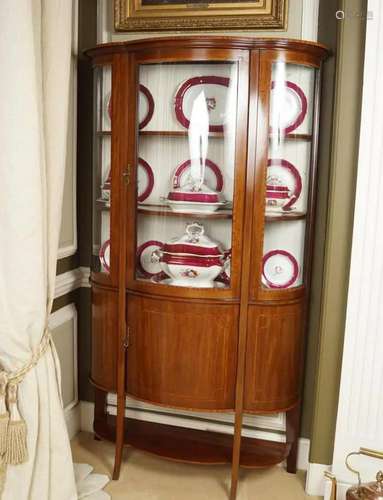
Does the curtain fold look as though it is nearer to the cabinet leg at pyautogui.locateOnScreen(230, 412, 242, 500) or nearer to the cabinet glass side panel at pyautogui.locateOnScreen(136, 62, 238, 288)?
the cabinet glass side panel at pyautogui.locateOnScreen(136, 62, 238, 288)

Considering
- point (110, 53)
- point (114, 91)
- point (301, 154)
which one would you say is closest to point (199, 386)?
point (301, 154)

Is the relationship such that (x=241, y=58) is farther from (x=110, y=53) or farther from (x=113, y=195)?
(x=113, y=195)

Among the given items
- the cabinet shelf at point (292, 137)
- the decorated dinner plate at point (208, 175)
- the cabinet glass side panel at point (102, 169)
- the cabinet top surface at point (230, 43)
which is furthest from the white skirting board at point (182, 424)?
the cabinet top surface at point (230, 43)

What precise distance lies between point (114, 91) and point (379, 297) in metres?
1.26

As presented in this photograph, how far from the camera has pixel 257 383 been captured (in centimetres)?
226

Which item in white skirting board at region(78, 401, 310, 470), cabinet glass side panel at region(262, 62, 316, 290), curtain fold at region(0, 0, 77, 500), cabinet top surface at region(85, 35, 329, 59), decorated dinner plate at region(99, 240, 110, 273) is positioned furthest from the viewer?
white skirting board at region(78, 401, 310, 470)

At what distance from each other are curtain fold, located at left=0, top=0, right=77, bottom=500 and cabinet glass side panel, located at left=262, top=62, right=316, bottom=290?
2.52ft

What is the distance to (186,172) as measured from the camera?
224cm

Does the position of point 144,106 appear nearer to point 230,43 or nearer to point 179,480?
point 230,43

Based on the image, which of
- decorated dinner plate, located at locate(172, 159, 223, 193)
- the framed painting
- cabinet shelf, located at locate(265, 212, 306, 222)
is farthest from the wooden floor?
the framed painting

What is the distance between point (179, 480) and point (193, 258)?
0.95m

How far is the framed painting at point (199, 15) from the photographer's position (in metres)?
2.32

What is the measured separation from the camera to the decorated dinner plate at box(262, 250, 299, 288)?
7.42 ft

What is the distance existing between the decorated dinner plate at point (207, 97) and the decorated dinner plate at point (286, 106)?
0.18m
